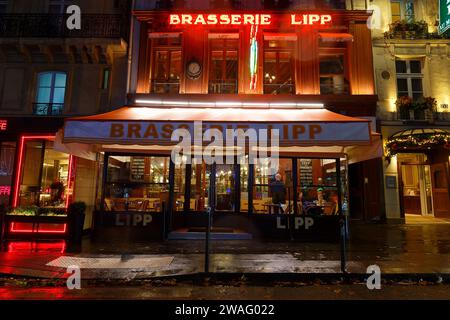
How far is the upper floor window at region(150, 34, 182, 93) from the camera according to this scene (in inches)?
484

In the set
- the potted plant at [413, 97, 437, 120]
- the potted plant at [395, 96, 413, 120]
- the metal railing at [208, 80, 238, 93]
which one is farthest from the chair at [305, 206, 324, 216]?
the potted plant at [413, 97, 437, 120]

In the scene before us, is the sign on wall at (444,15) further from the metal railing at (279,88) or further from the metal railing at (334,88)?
the metal railing at (279,88)

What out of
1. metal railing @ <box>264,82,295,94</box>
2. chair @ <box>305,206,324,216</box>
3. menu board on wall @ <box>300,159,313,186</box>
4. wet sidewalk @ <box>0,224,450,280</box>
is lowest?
wet sidewalk @ <box>0,224,450,280</box>

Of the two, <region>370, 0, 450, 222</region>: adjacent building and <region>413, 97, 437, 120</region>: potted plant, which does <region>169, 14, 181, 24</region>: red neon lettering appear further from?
<region>413, 97, 437, 120</region>: potted plant

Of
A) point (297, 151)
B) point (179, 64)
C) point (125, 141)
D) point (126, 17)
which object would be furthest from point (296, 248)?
point (126, 17)

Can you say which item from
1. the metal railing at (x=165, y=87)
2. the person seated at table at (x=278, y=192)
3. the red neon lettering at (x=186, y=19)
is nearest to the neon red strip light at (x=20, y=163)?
the metal railing at (x=165, y=87)

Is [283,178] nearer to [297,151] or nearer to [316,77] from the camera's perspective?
[297,151]

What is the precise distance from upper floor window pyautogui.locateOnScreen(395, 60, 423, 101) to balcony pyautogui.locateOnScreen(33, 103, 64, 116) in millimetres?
14264

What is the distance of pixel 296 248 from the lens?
27.4ft

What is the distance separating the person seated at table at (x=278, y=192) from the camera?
9906 mm

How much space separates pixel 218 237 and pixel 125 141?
4070mm

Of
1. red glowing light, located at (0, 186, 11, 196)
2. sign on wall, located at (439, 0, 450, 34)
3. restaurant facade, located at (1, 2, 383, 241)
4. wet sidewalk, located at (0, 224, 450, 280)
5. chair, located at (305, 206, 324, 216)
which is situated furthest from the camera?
red glowing light, located at (0, 186, 11, 196)

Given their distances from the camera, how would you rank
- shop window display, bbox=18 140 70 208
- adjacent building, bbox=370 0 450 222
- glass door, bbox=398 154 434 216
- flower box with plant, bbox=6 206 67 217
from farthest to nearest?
1. glass door, bbox=398 154 434 216
2. adjacent building, bbox=370 0 450 222
3. shop window display, bbox=18 140 70 208
4. flower box with plant, bbox=6 206 67 217

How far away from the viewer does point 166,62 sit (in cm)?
1262
